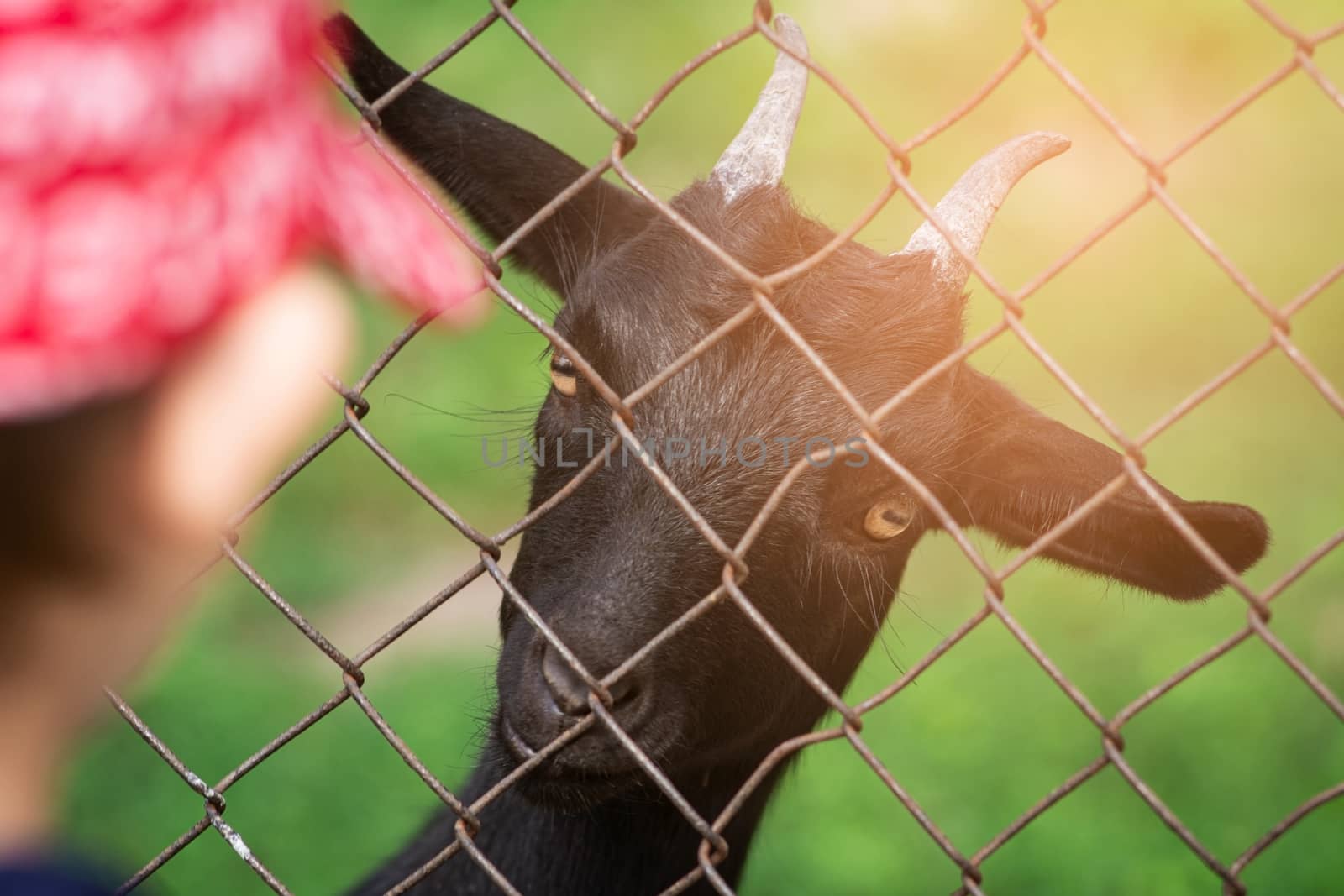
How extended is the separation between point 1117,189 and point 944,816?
4.84 metres

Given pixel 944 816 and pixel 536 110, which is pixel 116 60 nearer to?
pixel 944 816

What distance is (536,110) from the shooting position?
852cm

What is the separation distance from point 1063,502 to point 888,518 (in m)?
0.37

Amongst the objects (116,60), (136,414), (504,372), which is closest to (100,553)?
(136,414)

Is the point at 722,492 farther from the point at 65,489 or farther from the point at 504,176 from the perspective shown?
the point at 65,489

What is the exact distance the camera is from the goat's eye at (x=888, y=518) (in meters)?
2.58

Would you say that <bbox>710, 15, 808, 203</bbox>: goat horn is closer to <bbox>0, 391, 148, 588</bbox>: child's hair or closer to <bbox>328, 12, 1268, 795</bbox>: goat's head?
<bbox>328, 12, 1268, 795</bbox>: goat's head

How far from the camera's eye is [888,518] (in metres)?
2.61

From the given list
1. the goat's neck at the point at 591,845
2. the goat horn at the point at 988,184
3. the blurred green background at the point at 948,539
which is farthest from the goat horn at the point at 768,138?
the goat's neck at the point at 591,845

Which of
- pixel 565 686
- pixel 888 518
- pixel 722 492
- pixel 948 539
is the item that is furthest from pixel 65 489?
pixel 948 539

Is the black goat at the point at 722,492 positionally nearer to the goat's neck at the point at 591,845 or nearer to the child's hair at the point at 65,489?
the goat's neck at the point at 591,845

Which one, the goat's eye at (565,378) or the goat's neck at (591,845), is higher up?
the goat's eye at (565,378)

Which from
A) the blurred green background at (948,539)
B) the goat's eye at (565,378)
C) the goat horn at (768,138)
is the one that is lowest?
the blurred green background at (948,539)

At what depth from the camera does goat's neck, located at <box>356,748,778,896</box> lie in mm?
2857
